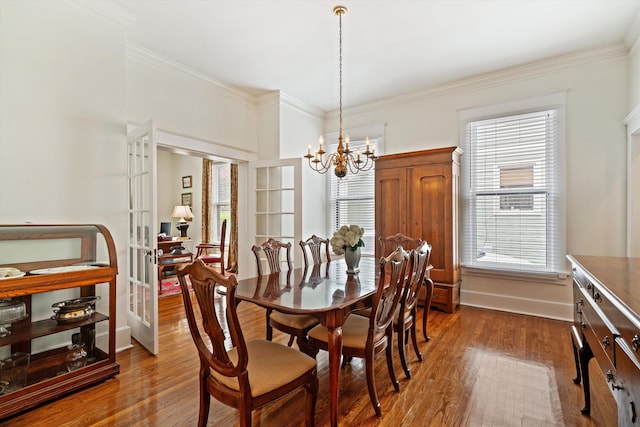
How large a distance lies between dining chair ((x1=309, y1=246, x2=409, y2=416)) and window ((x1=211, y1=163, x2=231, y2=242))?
5.90 m

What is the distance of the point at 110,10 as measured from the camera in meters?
2.78

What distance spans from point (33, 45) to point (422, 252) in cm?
346

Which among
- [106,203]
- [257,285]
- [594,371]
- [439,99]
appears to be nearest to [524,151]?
[439,99]

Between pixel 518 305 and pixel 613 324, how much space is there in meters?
3.02

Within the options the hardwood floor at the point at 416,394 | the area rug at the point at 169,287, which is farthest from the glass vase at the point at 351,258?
the area rug at the point at 169,287

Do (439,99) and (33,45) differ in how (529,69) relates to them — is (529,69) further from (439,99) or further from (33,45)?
(33,45)

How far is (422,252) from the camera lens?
2449mm

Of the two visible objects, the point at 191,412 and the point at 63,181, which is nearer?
the point at 191,412

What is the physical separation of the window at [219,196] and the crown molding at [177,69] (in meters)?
3.27

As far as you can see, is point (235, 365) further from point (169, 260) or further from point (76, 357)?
point (169, 260)

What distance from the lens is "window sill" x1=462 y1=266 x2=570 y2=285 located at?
3.73 meters

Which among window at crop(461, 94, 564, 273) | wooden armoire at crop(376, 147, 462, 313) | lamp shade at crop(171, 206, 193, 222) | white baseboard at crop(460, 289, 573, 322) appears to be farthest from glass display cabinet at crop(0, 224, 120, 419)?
lamp shade at crop(171, 206, 193, 222)

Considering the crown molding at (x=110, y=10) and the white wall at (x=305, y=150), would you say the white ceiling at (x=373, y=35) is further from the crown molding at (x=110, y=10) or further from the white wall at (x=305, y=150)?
the white wall at (x=305, y=150)

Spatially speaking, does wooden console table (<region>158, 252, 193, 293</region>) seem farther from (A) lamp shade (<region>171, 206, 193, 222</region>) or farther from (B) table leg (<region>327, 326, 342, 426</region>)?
(B) table leg (<region>327, 326, 342, 426</region>)
